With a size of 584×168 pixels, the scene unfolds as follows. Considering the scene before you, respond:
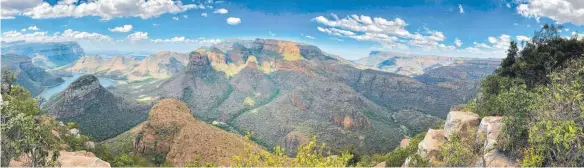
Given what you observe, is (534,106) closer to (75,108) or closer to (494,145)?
(494,145)

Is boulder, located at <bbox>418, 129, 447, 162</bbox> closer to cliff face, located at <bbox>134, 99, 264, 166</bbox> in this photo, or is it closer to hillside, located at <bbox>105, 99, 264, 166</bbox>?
hillside, located at <bbox>105, 99, 264, 166</bbox>

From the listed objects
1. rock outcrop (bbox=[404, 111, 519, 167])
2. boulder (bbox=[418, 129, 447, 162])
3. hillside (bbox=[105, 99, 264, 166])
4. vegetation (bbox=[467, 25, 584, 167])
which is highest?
vegetation (bbox=[467, 25, 584, 167])

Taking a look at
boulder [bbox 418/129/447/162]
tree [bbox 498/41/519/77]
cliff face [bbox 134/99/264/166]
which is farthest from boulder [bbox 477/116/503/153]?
cliff face [bbox 134/99/264/166]

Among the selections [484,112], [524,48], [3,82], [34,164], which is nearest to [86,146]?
[3,82]

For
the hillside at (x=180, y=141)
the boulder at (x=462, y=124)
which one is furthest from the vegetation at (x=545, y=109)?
the hillside at (x=180, y=141)

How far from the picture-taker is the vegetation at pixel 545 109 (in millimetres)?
21031

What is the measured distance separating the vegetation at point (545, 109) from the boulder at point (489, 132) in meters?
1.16

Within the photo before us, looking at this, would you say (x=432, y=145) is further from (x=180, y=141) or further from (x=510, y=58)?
(x=180, y=141)

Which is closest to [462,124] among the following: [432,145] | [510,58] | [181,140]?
[432,145]

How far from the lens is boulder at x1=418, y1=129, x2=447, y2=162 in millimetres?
39750

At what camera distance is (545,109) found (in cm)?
2508

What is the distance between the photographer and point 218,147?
74.3 meters

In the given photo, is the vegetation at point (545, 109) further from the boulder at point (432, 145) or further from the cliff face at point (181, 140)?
the cliff face at point (181, 140)

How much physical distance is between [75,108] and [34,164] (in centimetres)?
19884
